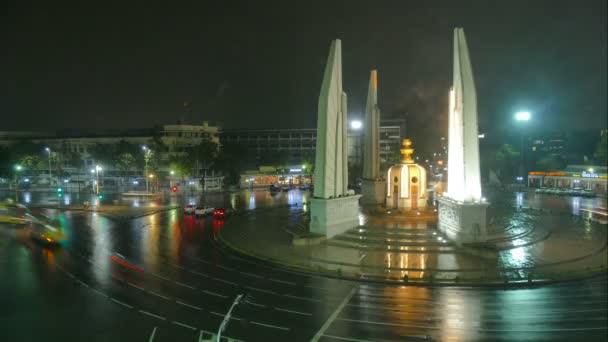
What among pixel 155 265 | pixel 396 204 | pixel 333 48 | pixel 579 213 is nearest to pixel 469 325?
pixel 155 265

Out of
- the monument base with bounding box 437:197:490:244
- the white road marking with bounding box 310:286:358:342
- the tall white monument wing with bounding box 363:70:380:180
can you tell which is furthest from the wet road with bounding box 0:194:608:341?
the tall white monument wing with bounding box 363:70:380:180

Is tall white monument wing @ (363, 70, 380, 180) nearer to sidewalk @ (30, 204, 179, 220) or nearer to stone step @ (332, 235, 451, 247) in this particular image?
stone step @ (332, 235, 451, 247)

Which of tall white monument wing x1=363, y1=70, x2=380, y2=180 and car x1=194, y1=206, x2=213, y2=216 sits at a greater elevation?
tall white monument wing x1=363, y1=70, x2=380, y2=180

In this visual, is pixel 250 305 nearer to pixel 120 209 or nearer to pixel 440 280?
pixel 440 280

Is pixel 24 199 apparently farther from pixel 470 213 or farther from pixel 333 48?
pixel 470 213

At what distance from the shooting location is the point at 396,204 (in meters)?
36.6

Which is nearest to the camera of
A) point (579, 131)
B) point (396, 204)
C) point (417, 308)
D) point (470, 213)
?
point (417, 308)

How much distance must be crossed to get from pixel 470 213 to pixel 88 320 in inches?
822

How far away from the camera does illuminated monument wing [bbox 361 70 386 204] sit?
4406 cm

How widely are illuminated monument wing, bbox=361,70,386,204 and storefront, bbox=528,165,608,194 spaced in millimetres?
40020

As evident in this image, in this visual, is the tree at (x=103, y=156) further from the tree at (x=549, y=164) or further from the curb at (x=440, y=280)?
the tree at (x=549, y=164)

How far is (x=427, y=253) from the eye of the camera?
2398 cm

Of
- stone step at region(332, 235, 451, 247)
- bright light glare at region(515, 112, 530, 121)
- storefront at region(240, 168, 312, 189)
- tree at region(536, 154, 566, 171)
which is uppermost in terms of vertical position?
bright light glare at region(515, 112, 530, 121)

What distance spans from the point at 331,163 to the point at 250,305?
14559mm
